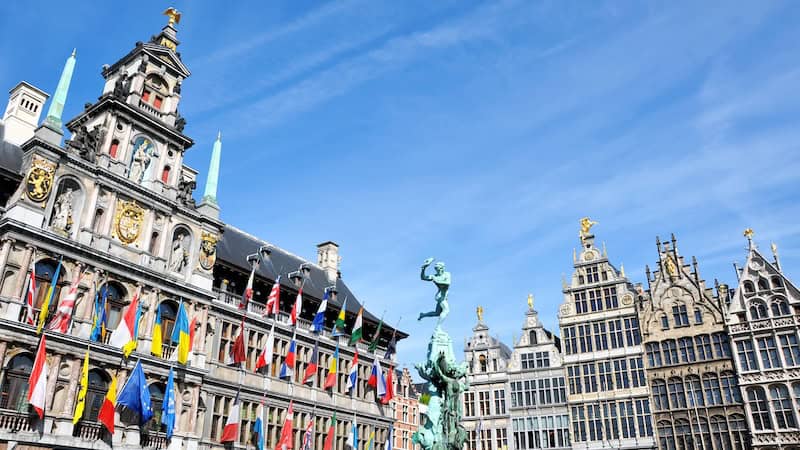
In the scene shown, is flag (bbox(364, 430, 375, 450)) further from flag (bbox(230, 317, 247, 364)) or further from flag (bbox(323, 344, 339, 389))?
flag (bbox(230, 317, 247, 364))

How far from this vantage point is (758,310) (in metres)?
39.4

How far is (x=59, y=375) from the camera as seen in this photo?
23219 mm

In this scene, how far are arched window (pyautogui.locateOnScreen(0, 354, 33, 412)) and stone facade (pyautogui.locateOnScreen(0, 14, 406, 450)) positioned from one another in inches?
1.4

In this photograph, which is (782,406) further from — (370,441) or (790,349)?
(370,441)

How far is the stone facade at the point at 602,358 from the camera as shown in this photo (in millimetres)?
41406

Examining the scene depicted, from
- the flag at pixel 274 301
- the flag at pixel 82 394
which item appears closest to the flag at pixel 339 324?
the flag at pixel 274 301

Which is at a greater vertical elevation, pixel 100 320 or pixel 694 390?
pixel 694 390

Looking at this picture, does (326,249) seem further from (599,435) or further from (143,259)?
(599,435)

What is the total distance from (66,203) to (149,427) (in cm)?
991

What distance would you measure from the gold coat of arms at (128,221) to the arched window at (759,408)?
3626cm

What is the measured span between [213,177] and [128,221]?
632 centimetres

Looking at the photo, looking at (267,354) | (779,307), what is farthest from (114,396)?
(779,307)

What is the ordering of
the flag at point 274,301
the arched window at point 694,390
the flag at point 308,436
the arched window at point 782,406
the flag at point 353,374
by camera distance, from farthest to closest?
the arched window at point 694,390 < the arched window at point 782,406 < the flag at point 353,374 < the flag at point 308,436 < the flag at point 274,301

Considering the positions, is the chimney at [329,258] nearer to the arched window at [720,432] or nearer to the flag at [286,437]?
the flag at [286,437]
